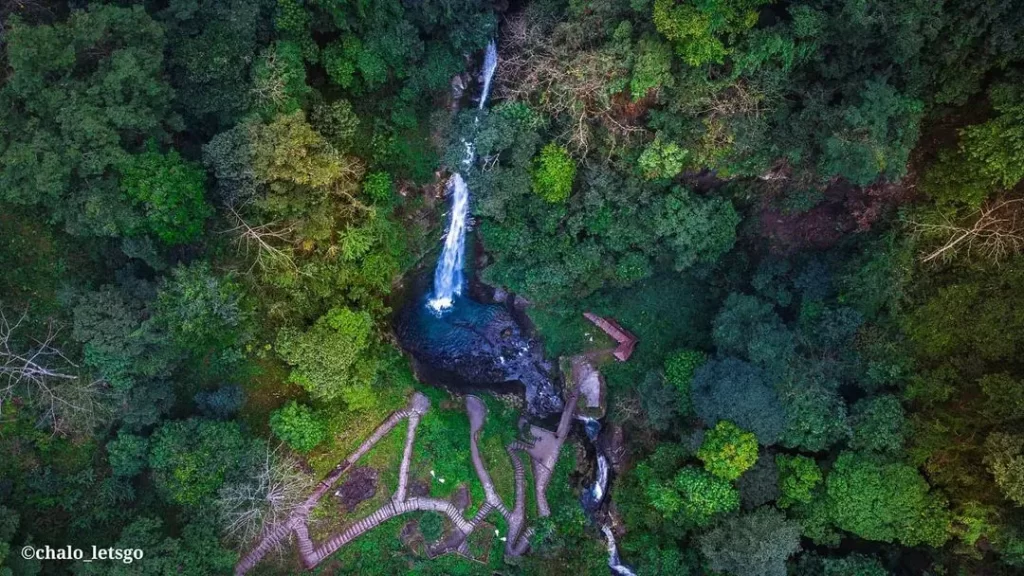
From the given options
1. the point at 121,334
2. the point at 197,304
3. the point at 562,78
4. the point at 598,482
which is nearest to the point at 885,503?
the point at 598,482

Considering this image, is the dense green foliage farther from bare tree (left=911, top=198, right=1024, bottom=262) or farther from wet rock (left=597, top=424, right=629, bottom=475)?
wet rock (left=597, top=424, right=629, bottom=475)

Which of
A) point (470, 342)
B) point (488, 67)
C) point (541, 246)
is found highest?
point (488, 67)

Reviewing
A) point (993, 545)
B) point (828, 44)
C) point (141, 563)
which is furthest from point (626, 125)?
point (141, 563)

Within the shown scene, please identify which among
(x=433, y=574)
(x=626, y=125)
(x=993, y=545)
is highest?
(x=626, y=125)

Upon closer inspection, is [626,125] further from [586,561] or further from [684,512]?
[586,561]

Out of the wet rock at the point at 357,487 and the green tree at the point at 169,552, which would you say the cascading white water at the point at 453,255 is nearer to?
the wet rock at the point at 357,487

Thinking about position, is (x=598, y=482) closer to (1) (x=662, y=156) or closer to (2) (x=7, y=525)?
(1) (x=662, y=156)
